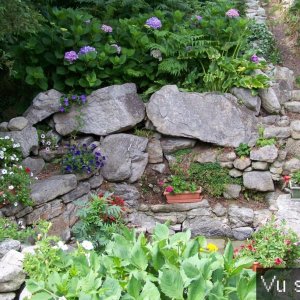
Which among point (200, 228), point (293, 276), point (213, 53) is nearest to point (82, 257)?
point (293, 276)

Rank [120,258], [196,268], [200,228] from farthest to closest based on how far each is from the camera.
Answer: [200,228]
[120,258]
[196,268]

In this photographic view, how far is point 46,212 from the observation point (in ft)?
18.9

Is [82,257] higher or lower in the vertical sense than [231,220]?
higher

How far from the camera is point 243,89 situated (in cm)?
689

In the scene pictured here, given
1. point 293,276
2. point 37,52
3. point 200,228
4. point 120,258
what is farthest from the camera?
point 37,52

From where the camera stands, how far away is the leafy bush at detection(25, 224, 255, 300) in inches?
107

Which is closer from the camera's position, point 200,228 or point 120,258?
point 120,258

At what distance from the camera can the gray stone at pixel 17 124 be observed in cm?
639

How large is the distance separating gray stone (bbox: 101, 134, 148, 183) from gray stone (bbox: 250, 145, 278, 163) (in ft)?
4.44

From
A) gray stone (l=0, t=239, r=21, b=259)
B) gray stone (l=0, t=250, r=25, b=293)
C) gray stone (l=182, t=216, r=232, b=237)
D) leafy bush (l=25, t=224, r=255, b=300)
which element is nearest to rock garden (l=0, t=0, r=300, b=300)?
gray stone (l=182, t=216, r=232, b=237)

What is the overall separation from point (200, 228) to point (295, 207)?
116 cm

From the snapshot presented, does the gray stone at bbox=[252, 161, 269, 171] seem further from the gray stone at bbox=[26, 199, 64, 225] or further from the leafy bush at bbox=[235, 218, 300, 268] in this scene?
the gray stone at bbox=[26, 199, 64, 225]

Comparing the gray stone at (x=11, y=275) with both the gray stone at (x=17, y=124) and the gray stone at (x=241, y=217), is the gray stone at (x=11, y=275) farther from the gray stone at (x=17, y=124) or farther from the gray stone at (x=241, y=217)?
the gray stone at (x=241, y=217)

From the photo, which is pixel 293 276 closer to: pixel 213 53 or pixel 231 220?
pixel 231 220
